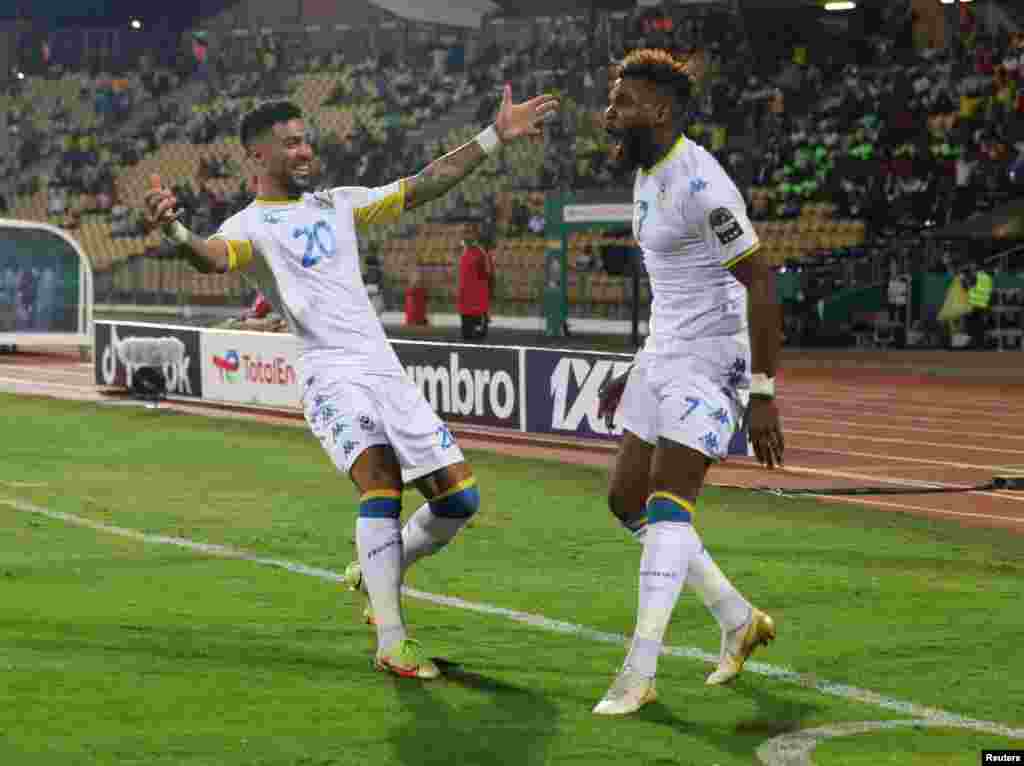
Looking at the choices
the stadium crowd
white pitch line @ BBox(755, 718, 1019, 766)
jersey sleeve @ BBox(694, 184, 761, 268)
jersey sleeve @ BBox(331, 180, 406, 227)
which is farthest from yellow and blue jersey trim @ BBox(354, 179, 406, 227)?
the stadium crowd

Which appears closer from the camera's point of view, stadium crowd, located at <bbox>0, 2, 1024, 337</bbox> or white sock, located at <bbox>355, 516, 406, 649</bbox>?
white sock, located at <bbox>355, 516, 406, 649</bbox>

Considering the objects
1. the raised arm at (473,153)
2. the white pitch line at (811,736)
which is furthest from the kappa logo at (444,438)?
the white pitch line at (811,736)

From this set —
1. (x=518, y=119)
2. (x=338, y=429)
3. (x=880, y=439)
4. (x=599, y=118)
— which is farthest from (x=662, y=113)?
(x=599, y=118)

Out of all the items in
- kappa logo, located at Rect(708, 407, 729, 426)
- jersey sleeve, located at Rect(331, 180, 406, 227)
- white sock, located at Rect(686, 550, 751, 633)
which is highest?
jersey sleeve, located at Rect(331, 180, 406, 227)

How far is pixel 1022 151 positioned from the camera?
29953mm

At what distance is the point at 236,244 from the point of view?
268 inches

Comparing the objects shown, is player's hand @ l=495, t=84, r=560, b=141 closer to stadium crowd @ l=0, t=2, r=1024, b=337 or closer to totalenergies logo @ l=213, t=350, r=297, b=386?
totalenergies logo @ l=213, t=350, r=297, b=386

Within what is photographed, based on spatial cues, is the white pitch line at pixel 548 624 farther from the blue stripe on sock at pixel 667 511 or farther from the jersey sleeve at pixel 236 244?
the jersey sleeve at pixel 236 244

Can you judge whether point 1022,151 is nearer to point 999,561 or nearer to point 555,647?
point 999,561

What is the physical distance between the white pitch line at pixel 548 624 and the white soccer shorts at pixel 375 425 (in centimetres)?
112

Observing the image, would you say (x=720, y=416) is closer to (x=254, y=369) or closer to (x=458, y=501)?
(x=458, y=501)

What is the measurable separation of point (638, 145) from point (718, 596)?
5.24 feet

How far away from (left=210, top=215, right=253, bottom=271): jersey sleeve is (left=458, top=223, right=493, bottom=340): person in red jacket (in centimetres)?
2108

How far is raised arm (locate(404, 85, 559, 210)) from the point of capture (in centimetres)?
733
